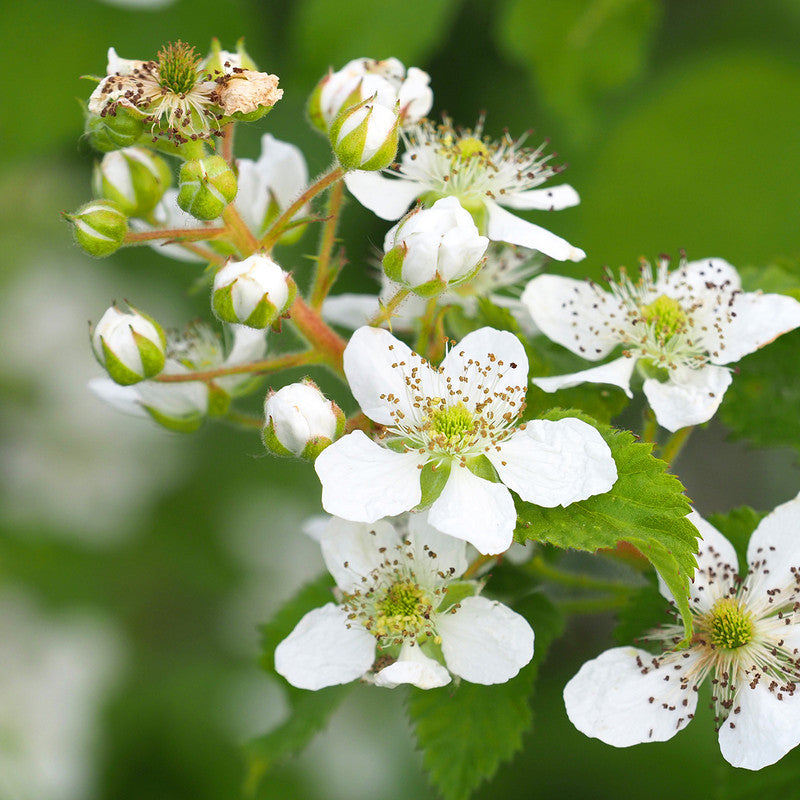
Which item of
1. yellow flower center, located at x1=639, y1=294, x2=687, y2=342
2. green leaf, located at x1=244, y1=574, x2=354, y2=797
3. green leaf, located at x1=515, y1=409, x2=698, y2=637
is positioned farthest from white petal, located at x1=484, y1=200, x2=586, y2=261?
green leaf, located at x1=244, y1=574, x2=354, y2=797

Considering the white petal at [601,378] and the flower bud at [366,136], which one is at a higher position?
the flower bud at [366,136]

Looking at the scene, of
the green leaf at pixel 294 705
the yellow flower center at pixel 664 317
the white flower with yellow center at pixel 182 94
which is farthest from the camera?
the green leaf at pixel 294 705

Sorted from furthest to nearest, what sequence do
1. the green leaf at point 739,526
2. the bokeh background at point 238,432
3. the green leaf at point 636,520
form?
the bokeh background at point 238,432
the green leaf at point 739,526
the green leaf at point 636,520

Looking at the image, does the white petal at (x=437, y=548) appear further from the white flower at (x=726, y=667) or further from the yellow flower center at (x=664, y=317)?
the yellow flower center at (x=664, y=317)

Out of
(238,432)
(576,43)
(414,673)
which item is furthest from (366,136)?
(238,432)

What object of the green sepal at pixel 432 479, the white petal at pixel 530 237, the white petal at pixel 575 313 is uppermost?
the white petal at pixel 530 237

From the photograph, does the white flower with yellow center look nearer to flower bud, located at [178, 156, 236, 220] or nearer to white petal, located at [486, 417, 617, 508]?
flower bud, located at [178, 156, 236, 220]

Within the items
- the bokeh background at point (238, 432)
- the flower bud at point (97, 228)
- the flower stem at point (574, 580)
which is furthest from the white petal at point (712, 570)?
the bokeh background at point (238, 432)

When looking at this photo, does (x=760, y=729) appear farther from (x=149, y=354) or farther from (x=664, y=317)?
(x=149, y=354)
